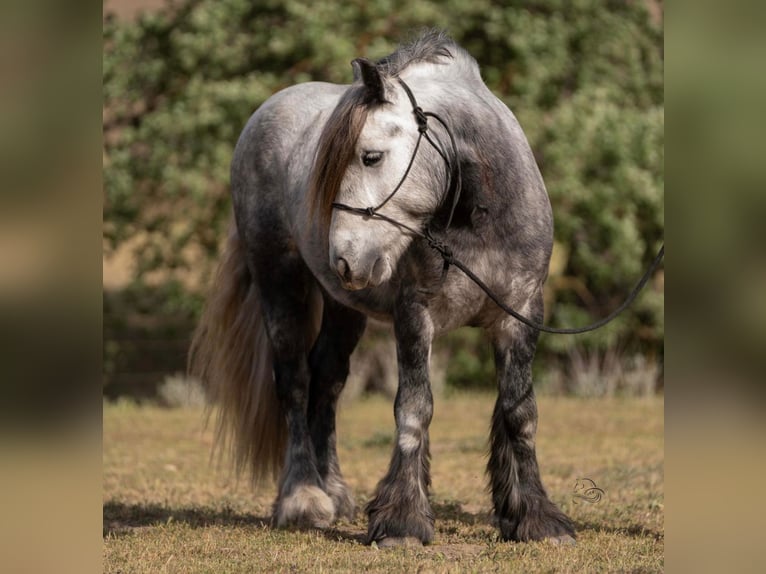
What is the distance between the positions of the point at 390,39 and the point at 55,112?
455 inches

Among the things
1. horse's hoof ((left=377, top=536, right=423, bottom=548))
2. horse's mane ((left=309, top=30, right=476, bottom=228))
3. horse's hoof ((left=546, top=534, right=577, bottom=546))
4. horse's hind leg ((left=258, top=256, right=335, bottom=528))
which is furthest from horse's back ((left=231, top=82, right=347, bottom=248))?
horse's hoof ((left=546, top=534, right=577, bottom=546))

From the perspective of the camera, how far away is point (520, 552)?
17.2 feet

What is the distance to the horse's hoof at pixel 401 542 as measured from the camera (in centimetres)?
535

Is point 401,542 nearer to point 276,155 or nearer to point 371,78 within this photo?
point 371,78

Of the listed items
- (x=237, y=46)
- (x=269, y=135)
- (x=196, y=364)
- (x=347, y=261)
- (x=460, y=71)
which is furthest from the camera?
(x=237, y=46)

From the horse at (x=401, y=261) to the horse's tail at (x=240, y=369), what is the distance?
3 centimetres

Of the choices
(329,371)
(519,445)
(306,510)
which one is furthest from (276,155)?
(519,445)

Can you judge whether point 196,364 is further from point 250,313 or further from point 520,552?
point 520,552

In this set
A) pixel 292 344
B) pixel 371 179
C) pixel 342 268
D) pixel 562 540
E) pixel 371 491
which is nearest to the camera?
pixel 342 268

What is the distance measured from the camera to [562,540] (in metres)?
5.45

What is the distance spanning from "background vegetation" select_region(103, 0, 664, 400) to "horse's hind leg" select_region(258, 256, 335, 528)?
6.45 meters

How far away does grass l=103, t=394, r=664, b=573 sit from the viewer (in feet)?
16.8

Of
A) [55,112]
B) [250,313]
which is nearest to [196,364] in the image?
[250,313]

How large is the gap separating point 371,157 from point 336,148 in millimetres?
166
